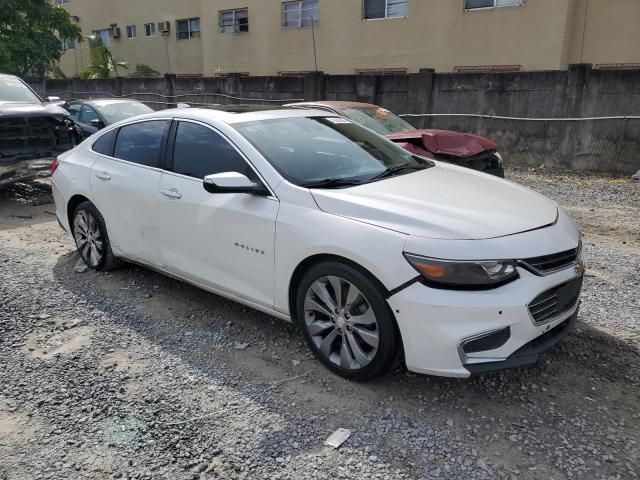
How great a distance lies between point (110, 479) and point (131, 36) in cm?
2942

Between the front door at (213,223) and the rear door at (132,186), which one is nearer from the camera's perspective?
the front door at (213,223)

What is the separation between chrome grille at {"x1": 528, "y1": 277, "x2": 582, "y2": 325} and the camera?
2.92 meters

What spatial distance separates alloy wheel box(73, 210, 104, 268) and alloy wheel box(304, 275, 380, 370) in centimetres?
261

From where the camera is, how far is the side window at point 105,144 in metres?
4.96

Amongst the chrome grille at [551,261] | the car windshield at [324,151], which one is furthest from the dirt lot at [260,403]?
the car windshield at [324,151]

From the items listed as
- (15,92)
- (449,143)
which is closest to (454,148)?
(449,143)

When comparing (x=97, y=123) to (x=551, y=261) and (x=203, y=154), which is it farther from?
(x=551, y=261)

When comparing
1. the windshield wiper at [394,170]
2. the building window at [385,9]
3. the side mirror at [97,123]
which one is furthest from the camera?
the building window at [385,9]

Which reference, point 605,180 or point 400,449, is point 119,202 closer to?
point 400,449

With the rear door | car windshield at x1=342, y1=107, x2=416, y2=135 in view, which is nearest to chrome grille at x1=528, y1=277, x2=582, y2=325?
the rear door

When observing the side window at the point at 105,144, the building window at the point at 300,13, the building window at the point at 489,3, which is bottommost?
the side window at the point at 105,144

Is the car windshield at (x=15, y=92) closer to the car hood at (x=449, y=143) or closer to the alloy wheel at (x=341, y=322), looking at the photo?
the car hood at (x=449, y=143)

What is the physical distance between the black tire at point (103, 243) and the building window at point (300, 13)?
15.8 m

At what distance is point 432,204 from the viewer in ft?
10.6
